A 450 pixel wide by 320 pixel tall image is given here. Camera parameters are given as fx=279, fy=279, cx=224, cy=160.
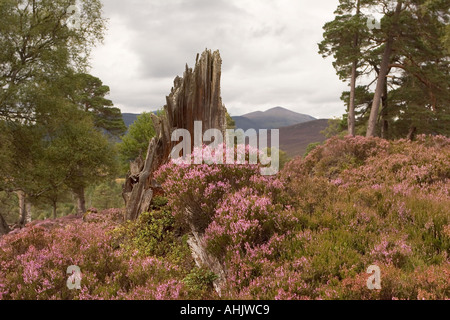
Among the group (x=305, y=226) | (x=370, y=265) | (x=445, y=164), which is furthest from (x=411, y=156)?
(x=370, y=265)

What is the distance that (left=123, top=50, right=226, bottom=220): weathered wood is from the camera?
1013 centimetres

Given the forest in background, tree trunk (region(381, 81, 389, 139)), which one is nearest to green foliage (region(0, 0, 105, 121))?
the forest in background

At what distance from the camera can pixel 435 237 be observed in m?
4.83

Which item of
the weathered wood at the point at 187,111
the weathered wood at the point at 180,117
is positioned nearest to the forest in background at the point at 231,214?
the weathered wood at the point at 180,117

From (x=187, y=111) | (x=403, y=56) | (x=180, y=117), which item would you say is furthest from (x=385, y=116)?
(x=180, y=117)

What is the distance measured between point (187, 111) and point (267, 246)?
701 centimetres

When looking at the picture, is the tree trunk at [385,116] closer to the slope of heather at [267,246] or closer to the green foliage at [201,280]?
the slope of heather at [267,246]

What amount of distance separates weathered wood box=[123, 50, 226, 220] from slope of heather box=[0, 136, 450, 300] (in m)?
2.44

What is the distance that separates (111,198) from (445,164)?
50983mm

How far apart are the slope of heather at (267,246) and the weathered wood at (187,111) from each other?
244cm

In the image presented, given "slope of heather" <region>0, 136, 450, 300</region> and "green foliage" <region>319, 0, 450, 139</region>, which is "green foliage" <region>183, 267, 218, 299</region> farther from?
"green foliage" <region>319, 0, 450, 139</region>

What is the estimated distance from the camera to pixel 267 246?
477cm

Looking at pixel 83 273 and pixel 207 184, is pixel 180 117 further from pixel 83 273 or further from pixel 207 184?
pixel 83 273

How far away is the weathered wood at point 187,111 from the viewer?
1013 cm
